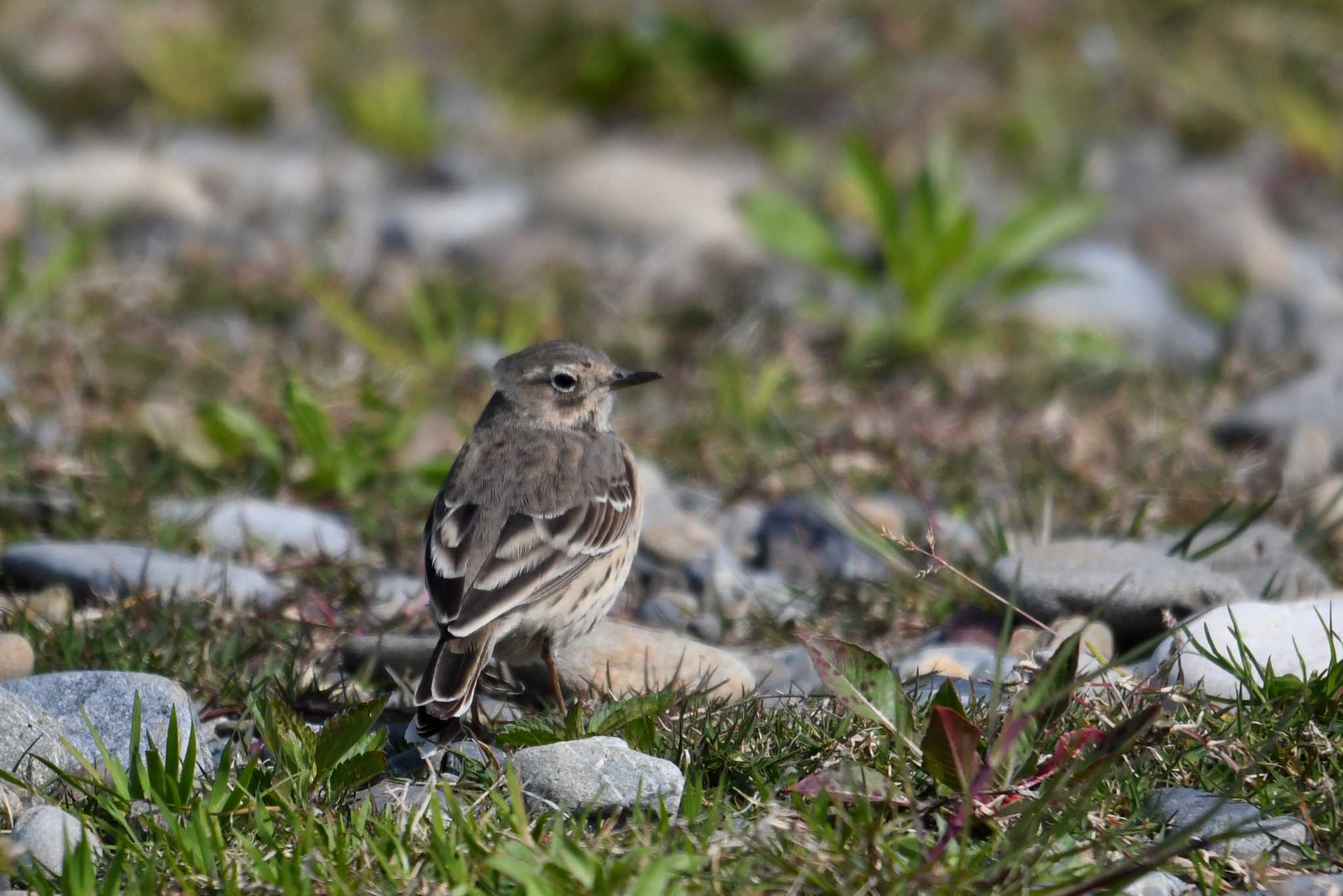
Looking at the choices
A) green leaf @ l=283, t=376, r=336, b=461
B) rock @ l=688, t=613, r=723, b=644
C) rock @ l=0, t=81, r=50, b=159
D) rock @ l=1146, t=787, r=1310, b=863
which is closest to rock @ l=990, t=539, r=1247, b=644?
rock @ l=688, t=613, r=723, b=644

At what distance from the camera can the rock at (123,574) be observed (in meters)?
5.90

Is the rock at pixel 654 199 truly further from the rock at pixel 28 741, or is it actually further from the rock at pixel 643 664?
the rock at pixel 28 741

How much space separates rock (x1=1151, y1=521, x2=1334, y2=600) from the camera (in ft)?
19.8

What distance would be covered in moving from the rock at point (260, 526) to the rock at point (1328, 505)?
13.0 feet

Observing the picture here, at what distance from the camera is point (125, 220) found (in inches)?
419

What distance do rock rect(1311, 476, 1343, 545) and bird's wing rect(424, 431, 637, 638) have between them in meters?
2.82

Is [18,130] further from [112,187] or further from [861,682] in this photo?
[861,682]

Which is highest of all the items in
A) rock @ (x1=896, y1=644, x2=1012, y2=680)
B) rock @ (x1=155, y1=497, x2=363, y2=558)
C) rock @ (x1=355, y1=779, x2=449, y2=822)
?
rock @ (x1=355, y1=779, x2=449, y2=822)

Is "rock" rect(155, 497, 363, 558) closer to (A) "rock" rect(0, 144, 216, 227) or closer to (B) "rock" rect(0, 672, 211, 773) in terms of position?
(B) "rock" rect(0, 672, 211, 773)

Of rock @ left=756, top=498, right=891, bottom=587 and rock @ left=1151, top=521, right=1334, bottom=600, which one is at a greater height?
rock @ left=1151, top=521, right=1334, bottom=600

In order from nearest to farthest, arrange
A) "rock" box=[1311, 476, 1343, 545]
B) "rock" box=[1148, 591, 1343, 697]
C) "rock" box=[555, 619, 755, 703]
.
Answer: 1. "rock" box=[1148, 591, 1343, 697]
2. "rock" box=[555, 619, 755, 703]
3. "rock" box=[1311, 476, 1343, 545]

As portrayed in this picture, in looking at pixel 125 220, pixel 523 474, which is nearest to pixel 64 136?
pixel 125 220

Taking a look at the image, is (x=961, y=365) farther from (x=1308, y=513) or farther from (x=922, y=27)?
(x=922, y=27)

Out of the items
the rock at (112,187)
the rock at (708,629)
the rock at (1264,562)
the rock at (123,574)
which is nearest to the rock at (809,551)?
the rock at (708,629)
